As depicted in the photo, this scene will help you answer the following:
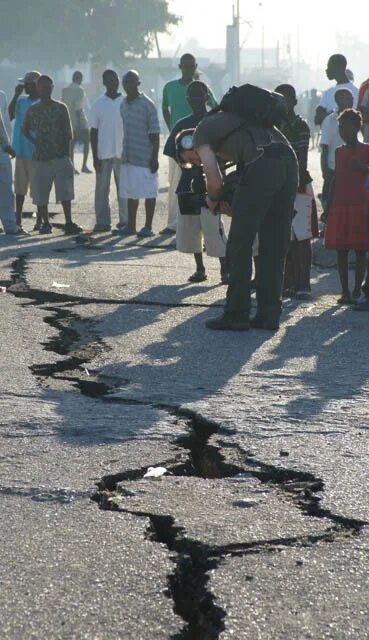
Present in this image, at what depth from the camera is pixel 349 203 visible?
9383mm

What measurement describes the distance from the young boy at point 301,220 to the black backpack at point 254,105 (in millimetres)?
1399

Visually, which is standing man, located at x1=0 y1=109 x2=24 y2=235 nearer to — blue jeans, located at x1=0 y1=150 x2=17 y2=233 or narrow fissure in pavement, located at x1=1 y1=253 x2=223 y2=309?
blue jeans, located at x1=0 y1=150 x2=17 y2=233

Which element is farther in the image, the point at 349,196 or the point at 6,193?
the point at 6,193

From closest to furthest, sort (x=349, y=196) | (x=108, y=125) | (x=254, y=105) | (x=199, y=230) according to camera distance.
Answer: (x=254, y=105) → (x=349, y=196) → (x=199, y=230) → (x=108, y=125)

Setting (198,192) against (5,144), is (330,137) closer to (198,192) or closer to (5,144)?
(5,144)

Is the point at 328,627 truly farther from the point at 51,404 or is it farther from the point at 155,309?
the point at 155,309

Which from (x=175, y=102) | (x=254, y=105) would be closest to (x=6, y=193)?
(x=175, y=102)

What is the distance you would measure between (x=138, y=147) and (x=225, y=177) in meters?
5.74

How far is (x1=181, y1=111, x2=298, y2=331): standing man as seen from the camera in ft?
25.7

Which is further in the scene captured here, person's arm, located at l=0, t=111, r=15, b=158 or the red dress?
person's arm, located at l=0, t=111, r=15, b=158

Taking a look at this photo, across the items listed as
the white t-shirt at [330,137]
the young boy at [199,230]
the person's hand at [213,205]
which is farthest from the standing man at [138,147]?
the person's hand at [213,205]

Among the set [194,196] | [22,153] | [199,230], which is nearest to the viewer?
→ [194,196]

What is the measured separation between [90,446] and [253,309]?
3.87 meters

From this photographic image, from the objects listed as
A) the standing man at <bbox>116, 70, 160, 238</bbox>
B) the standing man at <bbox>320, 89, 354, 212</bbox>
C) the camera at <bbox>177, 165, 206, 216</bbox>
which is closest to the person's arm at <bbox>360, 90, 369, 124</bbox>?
the standing man at <bbox>320, 89, 354, 212</bbox>
